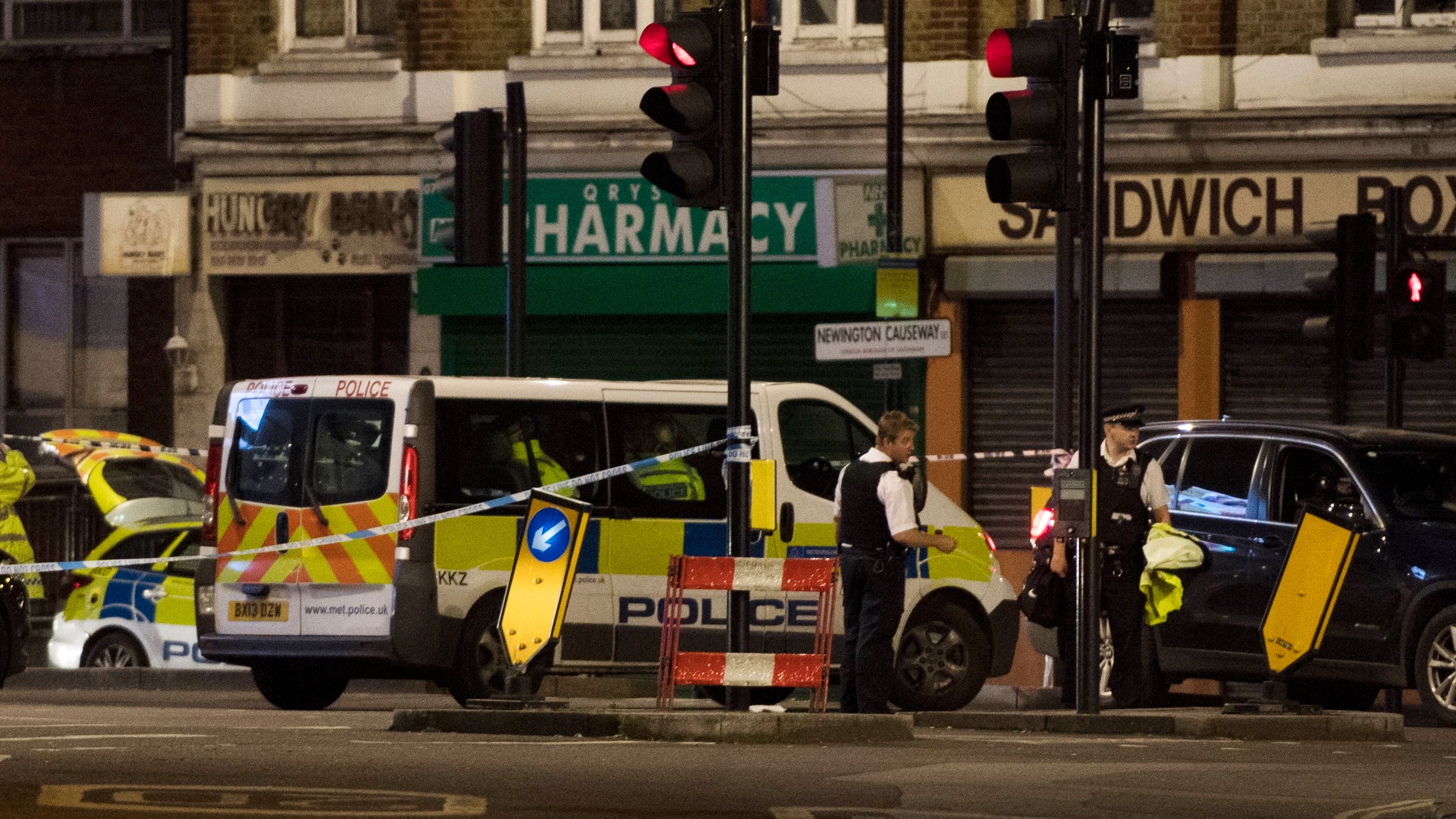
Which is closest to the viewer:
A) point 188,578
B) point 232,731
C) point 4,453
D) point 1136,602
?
point 232,731

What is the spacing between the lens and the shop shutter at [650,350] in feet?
79.3

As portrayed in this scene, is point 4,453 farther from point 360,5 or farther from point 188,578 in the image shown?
point 360,5

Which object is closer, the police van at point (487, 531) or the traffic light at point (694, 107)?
the traffic light at point (694, 107)

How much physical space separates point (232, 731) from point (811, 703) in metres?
2.78

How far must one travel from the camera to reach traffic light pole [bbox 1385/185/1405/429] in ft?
58.1

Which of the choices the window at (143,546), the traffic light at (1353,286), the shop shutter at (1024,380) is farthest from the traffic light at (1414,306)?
the window at (143,546)

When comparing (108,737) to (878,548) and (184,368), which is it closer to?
(878,548)

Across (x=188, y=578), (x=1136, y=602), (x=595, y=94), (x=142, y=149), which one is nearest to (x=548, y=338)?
(x=595, y=94)

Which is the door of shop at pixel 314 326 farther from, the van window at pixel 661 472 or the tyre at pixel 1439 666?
the tyre at pixel 1439 666

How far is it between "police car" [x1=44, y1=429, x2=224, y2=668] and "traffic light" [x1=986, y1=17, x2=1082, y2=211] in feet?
24.0

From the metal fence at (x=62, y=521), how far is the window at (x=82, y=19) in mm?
5406

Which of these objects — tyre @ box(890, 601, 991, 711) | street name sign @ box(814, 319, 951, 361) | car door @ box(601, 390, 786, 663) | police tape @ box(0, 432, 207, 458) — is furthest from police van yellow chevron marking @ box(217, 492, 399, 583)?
street name sign @ box(814, 319, 951, 361)

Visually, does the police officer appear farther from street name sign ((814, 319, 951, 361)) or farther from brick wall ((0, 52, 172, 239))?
brick wall ((0, 52, 172, 239))

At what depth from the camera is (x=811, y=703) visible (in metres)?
13.4
